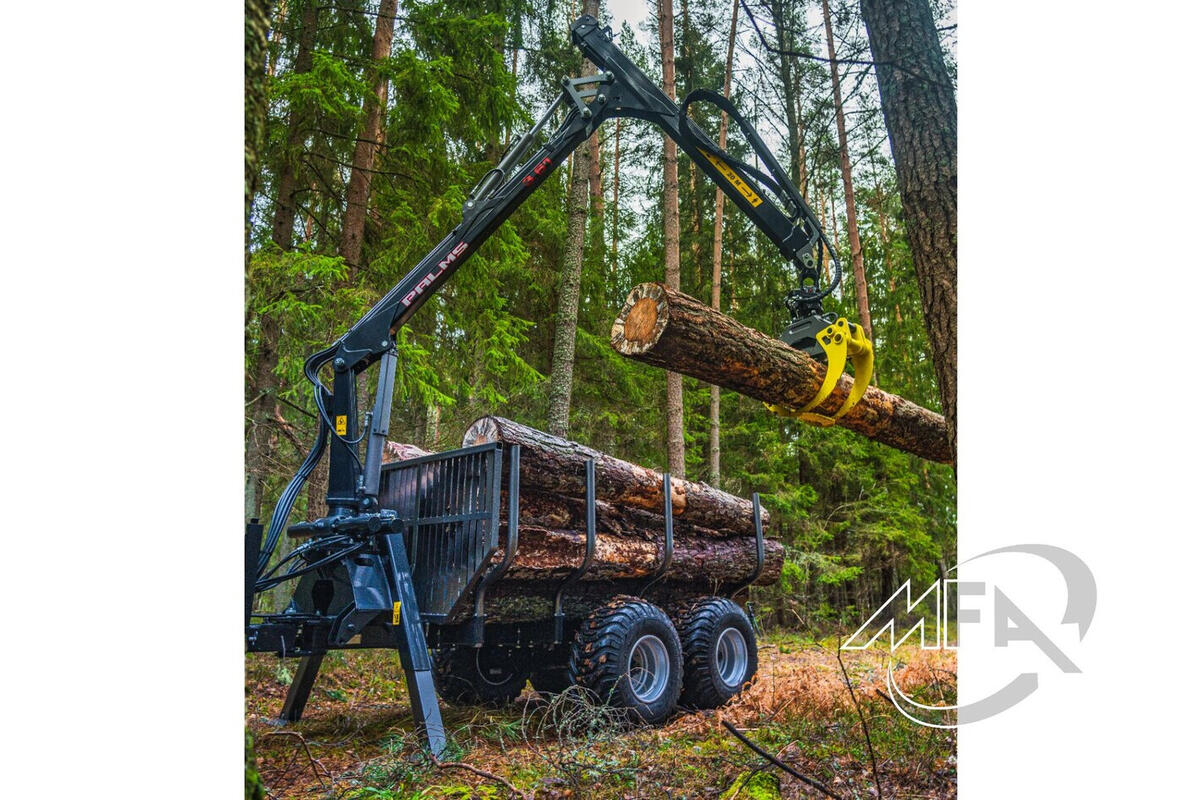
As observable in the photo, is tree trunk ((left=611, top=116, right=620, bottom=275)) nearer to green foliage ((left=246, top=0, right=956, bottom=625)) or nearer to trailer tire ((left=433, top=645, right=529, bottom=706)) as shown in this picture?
green foliage ((left=246, top=0, right=956, bottom=625))

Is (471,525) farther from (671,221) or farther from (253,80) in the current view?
(671,221)

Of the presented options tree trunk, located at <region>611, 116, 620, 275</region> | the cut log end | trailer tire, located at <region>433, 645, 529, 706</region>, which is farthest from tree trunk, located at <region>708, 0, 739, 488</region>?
trailer tire, located at <region>433, 645, 529, 706</region>

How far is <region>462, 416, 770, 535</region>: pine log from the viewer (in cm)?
364

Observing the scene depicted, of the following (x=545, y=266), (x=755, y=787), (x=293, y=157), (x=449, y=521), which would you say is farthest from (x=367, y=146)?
(x=755, y=787)

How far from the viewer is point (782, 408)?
3148mm

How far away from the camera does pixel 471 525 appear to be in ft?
11.0

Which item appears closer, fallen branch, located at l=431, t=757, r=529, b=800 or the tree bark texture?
the tree bark texture

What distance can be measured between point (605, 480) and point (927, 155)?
2.15 meters

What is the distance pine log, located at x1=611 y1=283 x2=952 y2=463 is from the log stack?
99 centimetres

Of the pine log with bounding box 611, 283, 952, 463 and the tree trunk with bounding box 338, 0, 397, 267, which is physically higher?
the tree trunk with bounding box 338, 0, 397, 267

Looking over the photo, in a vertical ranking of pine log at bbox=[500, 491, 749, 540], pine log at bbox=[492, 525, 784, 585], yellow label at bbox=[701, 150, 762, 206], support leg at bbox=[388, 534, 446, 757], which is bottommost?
support leg at bbox=[388, 534, 446, 757]
